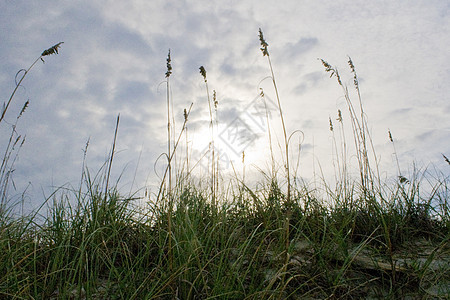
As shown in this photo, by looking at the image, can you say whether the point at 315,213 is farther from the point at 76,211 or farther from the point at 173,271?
the point at 76,211

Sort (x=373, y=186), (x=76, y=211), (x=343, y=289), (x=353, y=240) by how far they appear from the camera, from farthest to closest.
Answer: (x=373, y=186)
(x=353, y=240)
(x=76, y=211)
(x=343, y=289)

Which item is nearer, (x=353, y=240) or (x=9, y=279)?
(x=9, y=279)

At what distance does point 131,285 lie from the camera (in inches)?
77.5

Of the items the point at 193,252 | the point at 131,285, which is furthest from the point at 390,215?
the point at 131,285

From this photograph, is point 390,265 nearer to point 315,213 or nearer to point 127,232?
point 315,213

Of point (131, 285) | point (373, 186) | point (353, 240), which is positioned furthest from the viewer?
point (373, 186)

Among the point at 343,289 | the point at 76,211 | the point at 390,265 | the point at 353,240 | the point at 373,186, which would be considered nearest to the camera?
the point at 343,289

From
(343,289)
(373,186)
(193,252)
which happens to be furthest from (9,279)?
(373,186)

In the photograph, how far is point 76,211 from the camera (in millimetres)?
2744

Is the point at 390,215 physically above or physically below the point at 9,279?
above

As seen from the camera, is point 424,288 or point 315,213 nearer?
point 424,288

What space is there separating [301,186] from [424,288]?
1.53m

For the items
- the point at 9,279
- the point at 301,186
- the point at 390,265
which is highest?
the point at 301,186

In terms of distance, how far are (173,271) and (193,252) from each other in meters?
0.18
